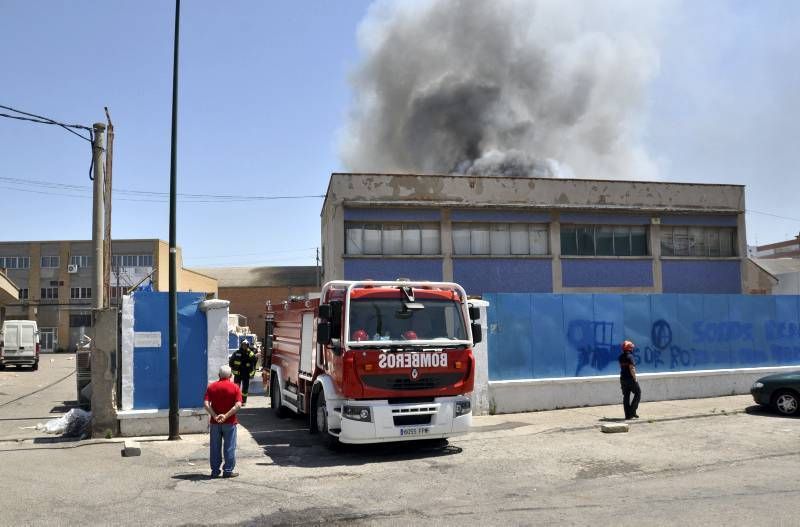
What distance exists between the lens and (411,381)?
9.87 meters

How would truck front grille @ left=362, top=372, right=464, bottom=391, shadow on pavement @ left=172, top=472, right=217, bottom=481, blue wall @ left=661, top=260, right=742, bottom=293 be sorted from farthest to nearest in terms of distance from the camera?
blue wall @ left=661, top=260, right=742, bottom=293
truck front grille @ left=362, top=372, right=464, bottom=391
shadow on pavement @ left=172, top=472, right=217, bottom=481

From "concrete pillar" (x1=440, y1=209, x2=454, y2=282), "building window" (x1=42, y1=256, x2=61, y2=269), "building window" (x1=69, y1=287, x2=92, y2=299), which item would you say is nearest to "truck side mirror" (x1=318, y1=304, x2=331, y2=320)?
"concrete pillar" (x1=440, y1=209, x2=454, y2=282)

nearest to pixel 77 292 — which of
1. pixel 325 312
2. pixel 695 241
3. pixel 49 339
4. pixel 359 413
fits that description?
pixel 49 339

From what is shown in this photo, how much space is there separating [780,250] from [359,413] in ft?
387

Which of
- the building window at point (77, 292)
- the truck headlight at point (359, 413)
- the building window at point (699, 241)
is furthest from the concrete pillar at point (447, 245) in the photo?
the building window at point (77, 292)

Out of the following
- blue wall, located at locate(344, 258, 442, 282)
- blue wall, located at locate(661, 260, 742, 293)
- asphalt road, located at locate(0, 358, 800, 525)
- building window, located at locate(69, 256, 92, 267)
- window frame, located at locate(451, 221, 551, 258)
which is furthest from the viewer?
building window, located at locate(69, 256, 92, 267)

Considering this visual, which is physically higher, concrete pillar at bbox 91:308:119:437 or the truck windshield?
the truck windshield

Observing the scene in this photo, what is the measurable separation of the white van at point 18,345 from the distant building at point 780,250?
97892mm

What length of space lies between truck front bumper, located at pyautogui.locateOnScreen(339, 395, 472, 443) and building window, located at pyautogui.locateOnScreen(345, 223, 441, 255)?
1838cm

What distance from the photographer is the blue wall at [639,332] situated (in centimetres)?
1462

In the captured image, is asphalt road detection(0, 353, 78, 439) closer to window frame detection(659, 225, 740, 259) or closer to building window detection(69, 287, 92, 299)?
window frame detection(659, 225, 740, 259)

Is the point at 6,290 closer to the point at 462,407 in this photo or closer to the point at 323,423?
the point at 323,423

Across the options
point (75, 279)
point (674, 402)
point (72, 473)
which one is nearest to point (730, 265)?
point (674, 402)

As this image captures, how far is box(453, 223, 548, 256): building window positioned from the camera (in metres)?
29.2
